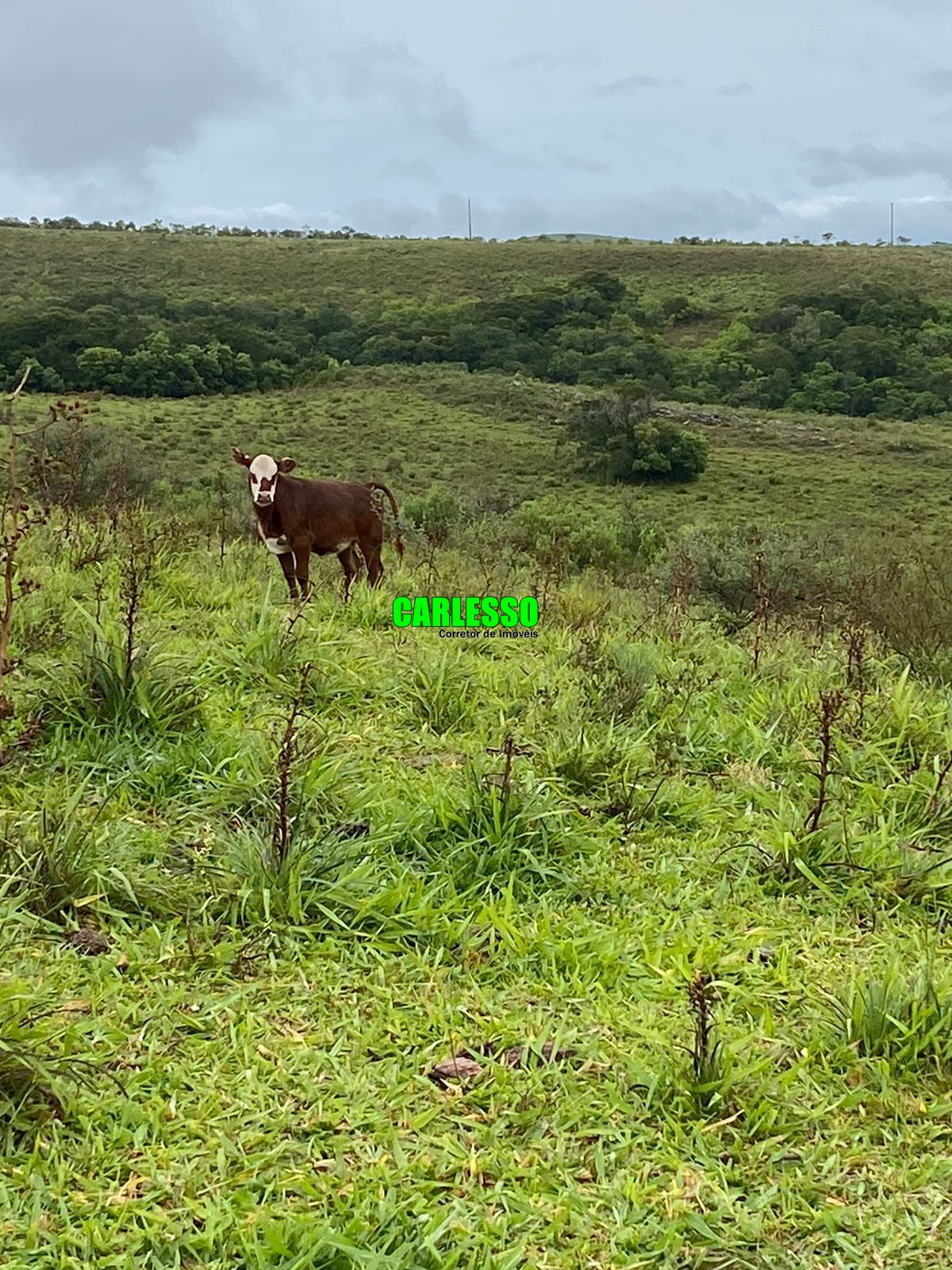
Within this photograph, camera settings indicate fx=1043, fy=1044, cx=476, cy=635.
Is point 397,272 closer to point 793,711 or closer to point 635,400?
point 635,400

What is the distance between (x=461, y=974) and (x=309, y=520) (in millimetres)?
4937

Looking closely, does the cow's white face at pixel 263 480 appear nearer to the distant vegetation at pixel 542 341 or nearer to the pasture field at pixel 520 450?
the pasture field at pixel 520 450

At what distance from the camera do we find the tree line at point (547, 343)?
131 feet

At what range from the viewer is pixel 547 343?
183ft

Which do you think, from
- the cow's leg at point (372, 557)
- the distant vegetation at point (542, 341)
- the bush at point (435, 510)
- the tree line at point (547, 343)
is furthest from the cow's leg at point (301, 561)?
the distant vegetation at point (542, 341)

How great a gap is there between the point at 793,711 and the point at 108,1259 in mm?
3559

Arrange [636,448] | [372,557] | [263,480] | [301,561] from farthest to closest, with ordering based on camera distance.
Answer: [636,448] < [372,557] < [301,561] < [263,480]

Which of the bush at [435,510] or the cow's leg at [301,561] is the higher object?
the cow's leg at [301,561]

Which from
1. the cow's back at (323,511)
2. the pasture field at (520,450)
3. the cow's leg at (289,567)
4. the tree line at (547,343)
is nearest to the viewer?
the cow's leg at (289,567)

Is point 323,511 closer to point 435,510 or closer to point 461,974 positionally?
point 461,974

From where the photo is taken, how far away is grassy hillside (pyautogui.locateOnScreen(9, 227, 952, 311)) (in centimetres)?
5972

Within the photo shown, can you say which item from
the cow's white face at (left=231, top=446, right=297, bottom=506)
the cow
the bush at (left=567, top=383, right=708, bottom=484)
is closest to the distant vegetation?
the bush at (left=567, top=383, right=708, bottom=484)

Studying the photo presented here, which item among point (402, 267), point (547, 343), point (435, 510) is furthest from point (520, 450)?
point (402, 267)

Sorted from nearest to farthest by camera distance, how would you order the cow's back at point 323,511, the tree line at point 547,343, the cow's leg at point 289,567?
the cow's leg at point 289,567
the cow's back at point 323,511
the tree line at point 547,343
